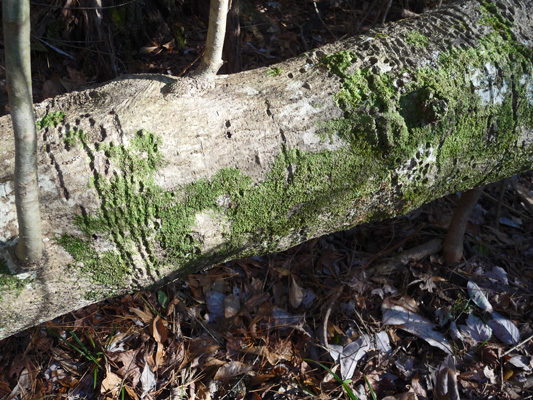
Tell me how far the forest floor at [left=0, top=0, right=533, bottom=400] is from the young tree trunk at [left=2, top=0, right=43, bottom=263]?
4.16 ft

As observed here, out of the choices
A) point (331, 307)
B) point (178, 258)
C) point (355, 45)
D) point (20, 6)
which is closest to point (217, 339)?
point (331, 307)

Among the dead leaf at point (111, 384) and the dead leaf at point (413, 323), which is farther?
the dead leaf at point (413, 323)

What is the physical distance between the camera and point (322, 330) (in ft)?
7.78

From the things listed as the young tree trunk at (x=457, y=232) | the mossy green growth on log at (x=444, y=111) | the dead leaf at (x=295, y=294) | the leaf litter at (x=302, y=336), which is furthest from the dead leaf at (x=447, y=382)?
the mossy green growth on log at (x=444, y=111)

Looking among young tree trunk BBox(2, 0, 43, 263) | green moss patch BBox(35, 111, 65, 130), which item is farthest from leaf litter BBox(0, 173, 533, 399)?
green moss patch BBox(35, 111, 65, 130)

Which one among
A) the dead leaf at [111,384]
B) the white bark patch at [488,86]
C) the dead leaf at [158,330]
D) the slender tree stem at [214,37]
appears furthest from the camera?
the dead leaf at [158,330]

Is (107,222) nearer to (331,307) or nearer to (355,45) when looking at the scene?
(355,45)

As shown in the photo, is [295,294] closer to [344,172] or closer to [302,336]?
[302,336]

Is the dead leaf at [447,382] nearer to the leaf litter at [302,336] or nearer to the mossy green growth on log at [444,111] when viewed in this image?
the leaf litter at [302,336]

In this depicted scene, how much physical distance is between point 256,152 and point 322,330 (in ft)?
4.78

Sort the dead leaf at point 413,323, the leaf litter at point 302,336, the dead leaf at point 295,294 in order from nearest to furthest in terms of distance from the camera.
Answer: the leaf litter at point 302,336 → the dead leaf at point 413,323 → the dead leaf at point 295,294

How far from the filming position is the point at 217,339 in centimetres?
232

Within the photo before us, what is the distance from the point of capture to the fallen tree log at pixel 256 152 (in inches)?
47.1

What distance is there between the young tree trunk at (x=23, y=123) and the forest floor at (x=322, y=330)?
1.27 meters
